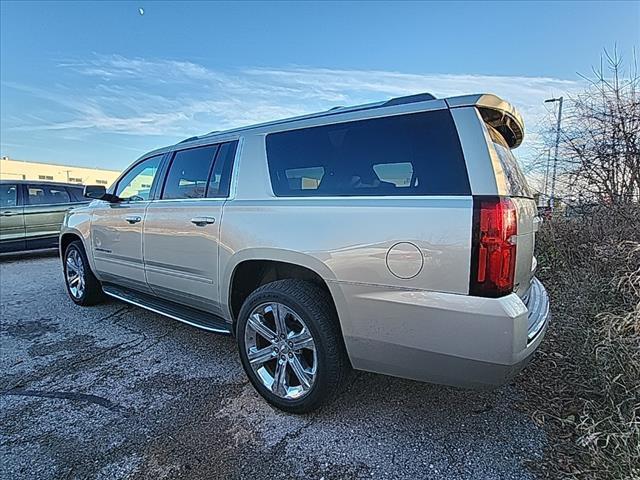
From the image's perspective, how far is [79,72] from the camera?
14.1m

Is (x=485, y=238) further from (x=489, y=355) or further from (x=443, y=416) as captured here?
(x=443, y=416)

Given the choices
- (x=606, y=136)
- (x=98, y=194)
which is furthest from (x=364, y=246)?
(x=606, y=136)

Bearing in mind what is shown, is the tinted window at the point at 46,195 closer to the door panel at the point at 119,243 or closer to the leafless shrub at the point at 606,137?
the door panel at the point at 119,243

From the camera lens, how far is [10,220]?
830 centimetres

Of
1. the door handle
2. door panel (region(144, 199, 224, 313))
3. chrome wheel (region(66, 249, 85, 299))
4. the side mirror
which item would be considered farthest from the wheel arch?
chrome wheel (region(66, 249, 85, 299))

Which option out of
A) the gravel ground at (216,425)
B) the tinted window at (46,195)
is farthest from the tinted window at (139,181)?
the tinted window at (46,195)

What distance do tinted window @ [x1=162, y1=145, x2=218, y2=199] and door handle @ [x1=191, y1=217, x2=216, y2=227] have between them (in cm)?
23

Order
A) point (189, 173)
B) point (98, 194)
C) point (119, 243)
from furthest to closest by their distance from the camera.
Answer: point (98, 194) → point (119, 243) → point (189, 173)

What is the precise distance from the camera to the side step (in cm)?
294

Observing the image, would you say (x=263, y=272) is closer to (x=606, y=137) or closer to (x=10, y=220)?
(x=606, y=137)

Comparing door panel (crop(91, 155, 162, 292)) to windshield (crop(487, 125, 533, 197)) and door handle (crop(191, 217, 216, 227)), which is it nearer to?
door handle (crop(191, 217, 216, 227))

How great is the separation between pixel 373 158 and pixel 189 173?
72.5 inches

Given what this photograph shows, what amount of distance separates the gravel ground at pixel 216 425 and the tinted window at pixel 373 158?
1.38m

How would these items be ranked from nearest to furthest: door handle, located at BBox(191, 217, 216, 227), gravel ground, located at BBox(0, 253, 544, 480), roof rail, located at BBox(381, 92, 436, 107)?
gravel ground, located at BBox(0, 253, 544, 480), roof rail, located at BBox(381, 92, 436, 107), door handle, located at BBox(191, 217, 216, 227)
